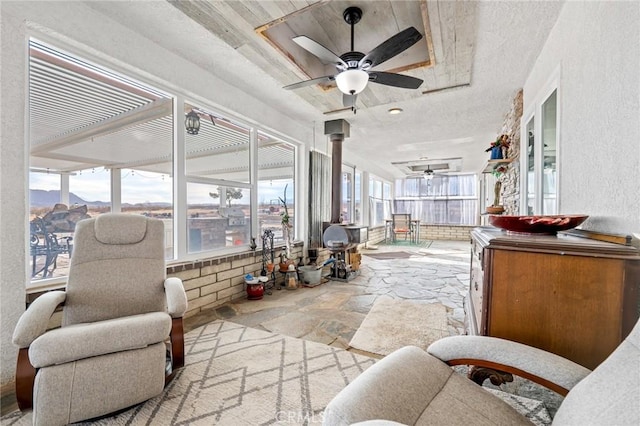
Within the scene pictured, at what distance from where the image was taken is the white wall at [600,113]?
1.14 metres

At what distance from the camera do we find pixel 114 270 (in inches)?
71.1

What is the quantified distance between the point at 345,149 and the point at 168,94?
4090 mm

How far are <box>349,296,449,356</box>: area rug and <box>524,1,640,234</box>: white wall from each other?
1395mm

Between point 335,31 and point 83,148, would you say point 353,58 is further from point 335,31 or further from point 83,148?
point 83,148

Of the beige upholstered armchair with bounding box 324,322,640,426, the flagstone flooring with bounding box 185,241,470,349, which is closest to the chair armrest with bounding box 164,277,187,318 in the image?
the flagstone flooring with bounding box 185,241,470,349

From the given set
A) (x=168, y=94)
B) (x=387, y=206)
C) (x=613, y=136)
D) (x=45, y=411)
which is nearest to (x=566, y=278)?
(x=613, y=136)

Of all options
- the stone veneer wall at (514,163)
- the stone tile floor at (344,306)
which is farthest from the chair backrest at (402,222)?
the stone veneer wall at (514,163)

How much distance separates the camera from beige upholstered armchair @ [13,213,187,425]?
1.28 meters

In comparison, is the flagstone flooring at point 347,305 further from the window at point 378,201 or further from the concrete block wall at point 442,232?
the concrete block wall at point 442,232

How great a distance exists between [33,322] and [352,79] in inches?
95.9

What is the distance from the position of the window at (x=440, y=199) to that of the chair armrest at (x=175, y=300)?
10.2 m

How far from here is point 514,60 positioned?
254 centimetres

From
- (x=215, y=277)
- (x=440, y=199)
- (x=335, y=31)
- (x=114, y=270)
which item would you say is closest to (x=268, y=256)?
(x=215, y=277)

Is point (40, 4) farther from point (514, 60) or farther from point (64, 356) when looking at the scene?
point (514, 60)
